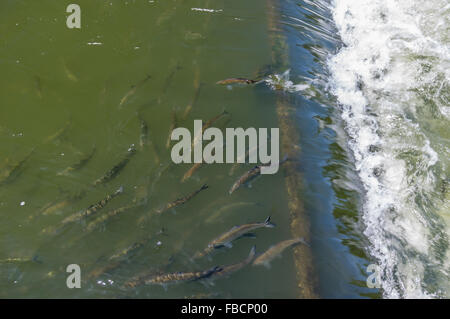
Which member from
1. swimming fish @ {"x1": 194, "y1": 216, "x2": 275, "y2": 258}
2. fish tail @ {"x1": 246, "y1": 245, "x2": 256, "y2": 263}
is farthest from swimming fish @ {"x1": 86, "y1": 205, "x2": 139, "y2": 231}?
fish tail @ {"x1": 246, "y1": 245, "x2": 256, "y2": 263}

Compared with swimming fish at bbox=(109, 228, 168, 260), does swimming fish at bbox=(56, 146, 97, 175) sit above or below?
above

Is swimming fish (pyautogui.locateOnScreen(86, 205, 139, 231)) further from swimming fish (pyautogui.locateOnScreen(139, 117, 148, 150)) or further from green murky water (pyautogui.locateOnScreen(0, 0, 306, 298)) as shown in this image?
swimming fish (pyautogui.locateOnScreen(139, 117, 148, 150))

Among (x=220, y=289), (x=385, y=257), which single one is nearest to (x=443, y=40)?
(x=385, y=257)

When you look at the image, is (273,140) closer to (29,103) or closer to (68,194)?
(68,194)

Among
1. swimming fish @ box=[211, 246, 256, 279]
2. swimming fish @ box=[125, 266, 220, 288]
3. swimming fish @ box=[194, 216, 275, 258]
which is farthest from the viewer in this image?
swimming fish @ box=[194, 216, 275, 258]

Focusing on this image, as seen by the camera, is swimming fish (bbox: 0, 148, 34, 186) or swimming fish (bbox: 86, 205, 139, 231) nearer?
swimming fish (bbox: 86, 205, 139, 231)

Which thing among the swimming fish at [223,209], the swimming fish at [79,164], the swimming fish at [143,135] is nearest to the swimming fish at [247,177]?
the swimming fish at [223,209]

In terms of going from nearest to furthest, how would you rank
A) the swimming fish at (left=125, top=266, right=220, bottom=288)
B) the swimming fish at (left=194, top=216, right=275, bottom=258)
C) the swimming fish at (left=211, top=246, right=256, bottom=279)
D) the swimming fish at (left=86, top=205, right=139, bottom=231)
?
1. the swimming fish at (left=125, top=266, right=220, bottom=288)
2. the swimming fish at (left=211, top=246, right=256, bottom=279)
3. the swimming fish at (left=194, top=216, right=275, bottom=258)
4. the swimming fish at (left=86, top=205, right=139, bottom=231)
